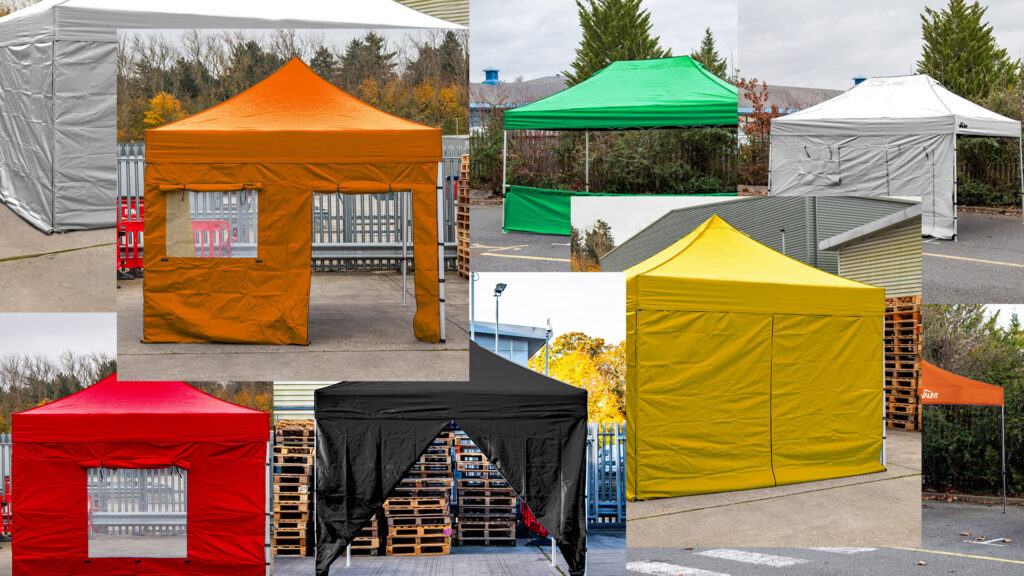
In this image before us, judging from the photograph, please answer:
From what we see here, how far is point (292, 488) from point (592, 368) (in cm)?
449

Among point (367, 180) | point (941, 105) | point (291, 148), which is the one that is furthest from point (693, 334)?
point (941, 105)

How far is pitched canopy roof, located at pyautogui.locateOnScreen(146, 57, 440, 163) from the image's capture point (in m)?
7.30

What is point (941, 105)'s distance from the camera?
424 inches

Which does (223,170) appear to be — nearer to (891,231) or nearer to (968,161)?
(891,231)

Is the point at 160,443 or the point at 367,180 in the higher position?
the point at 367,180

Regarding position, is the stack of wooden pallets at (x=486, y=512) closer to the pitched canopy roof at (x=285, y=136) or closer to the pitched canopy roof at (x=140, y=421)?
the pitched canopy roof at (x=140, y=421)

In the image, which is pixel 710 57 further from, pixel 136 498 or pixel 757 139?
pixel 136 498

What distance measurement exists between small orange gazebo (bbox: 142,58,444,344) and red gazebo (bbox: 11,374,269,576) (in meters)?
0.83

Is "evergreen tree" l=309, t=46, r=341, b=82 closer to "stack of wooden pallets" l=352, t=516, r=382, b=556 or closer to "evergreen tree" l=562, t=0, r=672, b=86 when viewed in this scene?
"evergreen tree" l=562, t=0, r=672, b=86

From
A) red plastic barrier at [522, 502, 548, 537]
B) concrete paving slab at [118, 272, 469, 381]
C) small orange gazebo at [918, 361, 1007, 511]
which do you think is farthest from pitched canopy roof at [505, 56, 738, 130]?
small orange gazebo at [918, 361, 1007, 511]

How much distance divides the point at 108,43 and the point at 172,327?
5090 millimetres

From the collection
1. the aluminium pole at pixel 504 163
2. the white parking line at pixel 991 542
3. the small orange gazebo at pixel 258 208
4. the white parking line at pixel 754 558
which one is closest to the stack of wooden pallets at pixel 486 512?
the white parking line at pixel 754 558

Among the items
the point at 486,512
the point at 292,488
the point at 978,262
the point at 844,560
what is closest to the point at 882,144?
the point at 978,262

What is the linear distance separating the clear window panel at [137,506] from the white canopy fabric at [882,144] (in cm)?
→ 775
